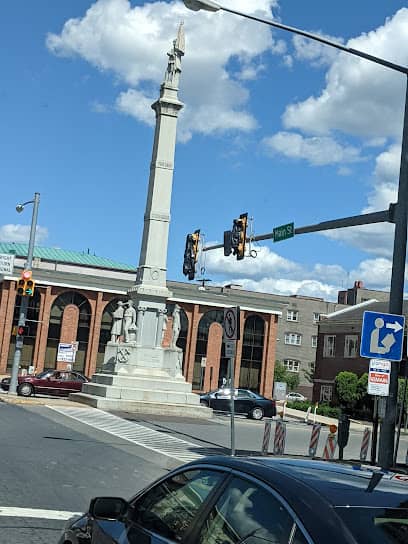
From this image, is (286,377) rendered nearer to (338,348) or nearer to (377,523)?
(338,348)

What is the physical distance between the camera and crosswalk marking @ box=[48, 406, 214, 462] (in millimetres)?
17344

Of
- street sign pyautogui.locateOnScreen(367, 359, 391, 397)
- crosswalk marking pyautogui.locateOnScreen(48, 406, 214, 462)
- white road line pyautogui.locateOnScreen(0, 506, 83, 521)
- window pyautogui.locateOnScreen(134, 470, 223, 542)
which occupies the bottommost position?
crosswalk marking pyautogui.locateOnScreen(48, 406, 214, 462)

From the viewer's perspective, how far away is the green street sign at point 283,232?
60.0 ft

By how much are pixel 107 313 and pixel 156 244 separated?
32.3 meters

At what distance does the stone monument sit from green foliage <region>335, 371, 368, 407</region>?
2219cm

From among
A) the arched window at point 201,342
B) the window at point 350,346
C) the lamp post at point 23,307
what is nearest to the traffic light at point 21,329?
the lamp post at point 23,307

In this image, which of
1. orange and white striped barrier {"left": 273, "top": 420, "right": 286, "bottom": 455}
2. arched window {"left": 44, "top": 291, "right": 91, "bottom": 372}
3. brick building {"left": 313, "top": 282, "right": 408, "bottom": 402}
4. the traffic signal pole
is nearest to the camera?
the traffic signal pole

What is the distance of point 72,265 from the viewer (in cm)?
8256

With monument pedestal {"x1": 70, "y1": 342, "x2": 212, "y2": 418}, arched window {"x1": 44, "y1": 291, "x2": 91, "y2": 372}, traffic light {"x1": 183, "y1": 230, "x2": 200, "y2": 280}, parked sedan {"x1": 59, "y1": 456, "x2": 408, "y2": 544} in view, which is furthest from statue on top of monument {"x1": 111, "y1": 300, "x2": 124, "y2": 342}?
arched window {"x1": 44, "y1": 291, "x2": 91, "y2": 372}

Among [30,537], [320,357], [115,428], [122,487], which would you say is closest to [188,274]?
[115,428]

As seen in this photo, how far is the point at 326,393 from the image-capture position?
198 ft

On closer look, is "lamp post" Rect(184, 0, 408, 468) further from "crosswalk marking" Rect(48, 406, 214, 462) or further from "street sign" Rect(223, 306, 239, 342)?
"crosswalk marking" Rect(48, 406, 214, 462)

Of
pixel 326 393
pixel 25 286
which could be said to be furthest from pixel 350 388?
pixel 25 286

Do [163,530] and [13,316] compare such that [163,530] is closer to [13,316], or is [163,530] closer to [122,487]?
[122,487]
